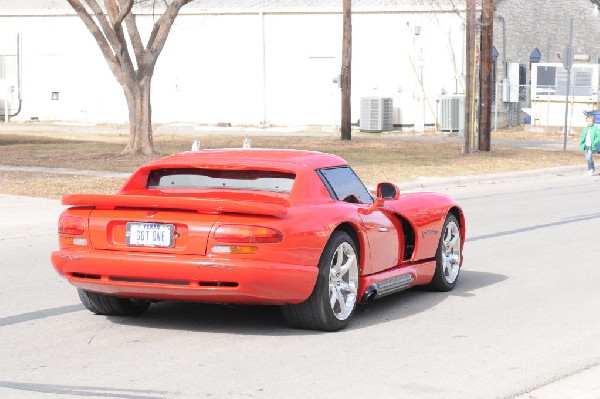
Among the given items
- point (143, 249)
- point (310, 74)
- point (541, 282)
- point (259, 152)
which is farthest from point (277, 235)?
point (310, 74)

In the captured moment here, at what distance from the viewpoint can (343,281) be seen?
29.9 feet

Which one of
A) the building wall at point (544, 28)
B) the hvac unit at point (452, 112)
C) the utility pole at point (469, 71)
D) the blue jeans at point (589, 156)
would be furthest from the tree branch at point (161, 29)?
the building wall at point (544, 28)

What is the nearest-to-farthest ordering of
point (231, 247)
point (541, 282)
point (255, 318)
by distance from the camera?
point (231, 247) → point (255, 318) → point (541, 282)

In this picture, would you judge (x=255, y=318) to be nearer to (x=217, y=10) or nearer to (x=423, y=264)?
(x=423, y=264)

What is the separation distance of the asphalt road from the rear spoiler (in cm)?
88

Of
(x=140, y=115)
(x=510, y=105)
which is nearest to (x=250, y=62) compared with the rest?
(x=510, y=105)

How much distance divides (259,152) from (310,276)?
160 cm

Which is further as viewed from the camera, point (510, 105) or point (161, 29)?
point (510, 105)

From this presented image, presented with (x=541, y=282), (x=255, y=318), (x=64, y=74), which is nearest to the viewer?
(x=255, y=318)

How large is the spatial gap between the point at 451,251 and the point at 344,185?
5.65 feet

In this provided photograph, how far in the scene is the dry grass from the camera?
23.3 meters

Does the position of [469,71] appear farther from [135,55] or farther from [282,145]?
[135,55]

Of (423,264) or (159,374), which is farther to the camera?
(423,264)

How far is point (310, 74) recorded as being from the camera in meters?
52.6
